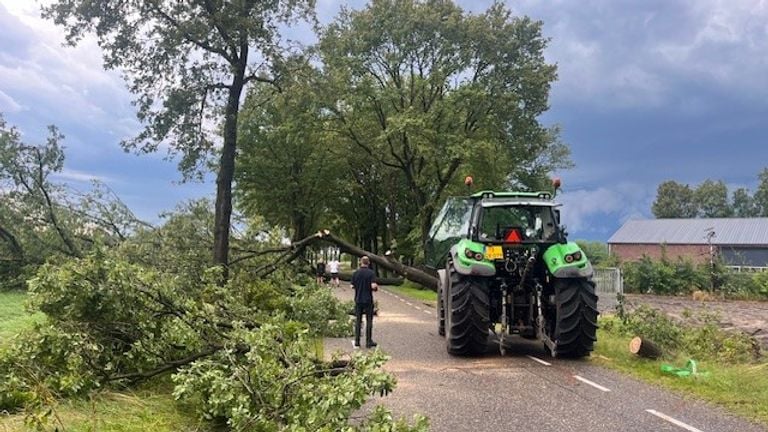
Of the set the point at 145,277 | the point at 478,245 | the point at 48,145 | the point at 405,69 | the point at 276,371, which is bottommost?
the point at 276,371

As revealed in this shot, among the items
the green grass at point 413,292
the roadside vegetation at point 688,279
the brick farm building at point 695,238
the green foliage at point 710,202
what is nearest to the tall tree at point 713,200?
the green foliage at point 710,202

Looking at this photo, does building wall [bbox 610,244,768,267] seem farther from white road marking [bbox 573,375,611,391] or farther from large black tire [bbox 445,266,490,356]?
white road marking [bbox 573,375,611,391]

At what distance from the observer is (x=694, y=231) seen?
60938 millimetres

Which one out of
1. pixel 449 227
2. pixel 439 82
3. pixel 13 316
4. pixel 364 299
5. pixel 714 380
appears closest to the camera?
pixel 714 380

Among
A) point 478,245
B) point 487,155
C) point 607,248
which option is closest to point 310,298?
point 478,245

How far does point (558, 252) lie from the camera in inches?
374

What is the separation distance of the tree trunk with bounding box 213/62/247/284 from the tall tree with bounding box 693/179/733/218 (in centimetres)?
8530

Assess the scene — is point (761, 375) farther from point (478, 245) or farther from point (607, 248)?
point (607, 248)

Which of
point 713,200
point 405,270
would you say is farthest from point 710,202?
point 405,270

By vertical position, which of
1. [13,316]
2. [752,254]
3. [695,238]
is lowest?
[13,316]

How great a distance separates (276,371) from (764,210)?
319 ft

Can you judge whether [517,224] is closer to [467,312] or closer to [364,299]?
[467,312]

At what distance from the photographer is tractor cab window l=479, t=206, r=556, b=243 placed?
33.3 feet

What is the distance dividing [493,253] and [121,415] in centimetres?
573
